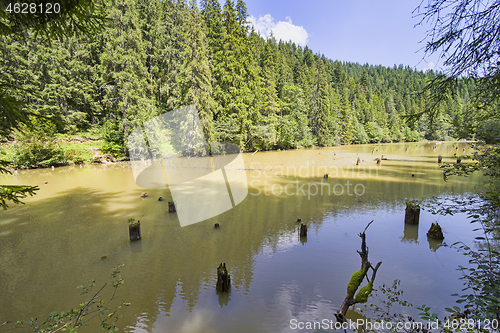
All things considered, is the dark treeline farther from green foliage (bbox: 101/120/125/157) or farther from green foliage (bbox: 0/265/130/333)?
green foliage (bbox: 0/265/130/333)

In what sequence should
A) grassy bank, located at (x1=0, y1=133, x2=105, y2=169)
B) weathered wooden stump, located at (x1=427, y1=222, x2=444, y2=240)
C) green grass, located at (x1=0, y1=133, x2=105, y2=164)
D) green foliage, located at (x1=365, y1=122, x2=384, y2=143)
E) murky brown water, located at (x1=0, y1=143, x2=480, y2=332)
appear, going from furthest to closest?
green foliage, located at (x1=365, y1=122, x2=384, y2=143) < green grass, located at (x1=0, y1=133, x2=105, y2=164) < grassy bank, located at (x1=0, y1=133, x2=105, y2=169) < weathered wooden stump, located at (x1=427, y1=222, x2=444, y2=240) < murky brown water, located at (x1=0, y1=143, x2=480, y2=332)

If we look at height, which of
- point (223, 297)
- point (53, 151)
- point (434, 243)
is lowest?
point (223, 297)

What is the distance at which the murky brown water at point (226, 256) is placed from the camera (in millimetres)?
5012

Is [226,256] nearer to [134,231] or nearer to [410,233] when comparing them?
[134,231]

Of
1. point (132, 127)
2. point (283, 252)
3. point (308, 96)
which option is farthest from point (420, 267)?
point (308, 96)

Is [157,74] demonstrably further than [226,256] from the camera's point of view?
Yes

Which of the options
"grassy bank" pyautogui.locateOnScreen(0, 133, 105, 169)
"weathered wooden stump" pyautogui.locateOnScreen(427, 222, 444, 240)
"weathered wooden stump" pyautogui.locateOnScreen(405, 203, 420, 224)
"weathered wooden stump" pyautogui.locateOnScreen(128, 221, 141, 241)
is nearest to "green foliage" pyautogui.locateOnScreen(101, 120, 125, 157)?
"grassy bank" pyautogui.locateOnScreen(0, 133, 105, 169)

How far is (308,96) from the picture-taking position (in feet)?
167

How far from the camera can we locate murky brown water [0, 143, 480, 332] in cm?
501

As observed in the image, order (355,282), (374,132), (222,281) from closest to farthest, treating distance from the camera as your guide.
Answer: (355,282) → (222,281) → (374,132)

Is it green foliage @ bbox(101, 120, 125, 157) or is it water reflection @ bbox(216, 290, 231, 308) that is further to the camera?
green foliage @ bbox(101, 120, 125, 157)

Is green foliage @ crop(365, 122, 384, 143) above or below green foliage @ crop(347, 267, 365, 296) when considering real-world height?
above

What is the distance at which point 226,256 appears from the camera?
7160 millimetres

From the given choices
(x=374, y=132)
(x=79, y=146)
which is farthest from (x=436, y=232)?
(x=374, y=132)
